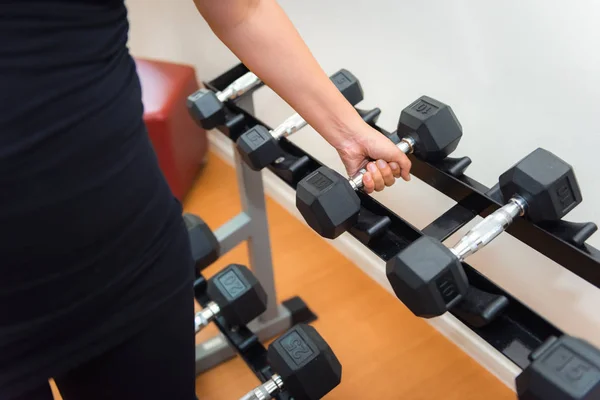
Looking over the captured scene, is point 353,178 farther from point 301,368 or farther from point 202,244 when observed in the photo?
point 202,244

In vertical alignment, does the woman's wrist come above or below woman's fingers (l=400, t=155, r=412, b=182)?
above

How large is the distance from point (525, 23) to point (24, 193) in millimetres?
846

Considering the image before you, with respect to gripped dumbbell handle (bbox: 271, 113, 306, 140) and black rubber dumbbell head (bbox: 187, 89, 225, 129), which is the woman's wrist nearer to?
gripped dumbbell handle (bbox: 271, 113, 306, 140)

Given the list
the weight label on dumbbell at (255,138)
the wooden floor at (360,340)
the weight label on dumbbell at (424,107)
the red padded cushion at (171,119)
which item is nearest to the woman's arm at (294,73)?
the weight label on dumbbell at (424,107)

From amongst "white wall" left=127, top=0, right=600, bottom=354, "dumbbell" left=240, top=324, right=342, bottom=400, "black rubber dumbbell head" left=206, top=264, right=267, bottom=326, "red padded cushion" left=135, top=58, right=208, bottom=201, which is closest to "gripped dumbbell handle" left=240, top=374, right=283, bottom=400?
"dumbbell" left=240, top=324, right=342, bottom=400

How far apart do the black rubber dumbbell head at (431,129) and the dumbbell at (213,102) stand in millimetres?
361

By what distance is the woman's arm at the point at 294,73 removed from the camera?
0.69 meters

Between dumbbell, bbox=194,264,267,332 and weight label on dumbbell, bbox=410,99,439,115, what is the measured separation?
451mm

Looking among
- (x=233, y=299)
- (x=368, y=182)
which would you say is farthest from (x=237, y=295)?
(x=368, y=182)

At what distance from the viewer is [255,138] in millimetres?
995

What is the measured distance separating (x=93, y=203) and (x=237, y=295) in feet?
1.79

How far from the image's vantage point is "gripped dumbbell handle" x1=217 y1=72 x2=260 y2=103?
112 cm

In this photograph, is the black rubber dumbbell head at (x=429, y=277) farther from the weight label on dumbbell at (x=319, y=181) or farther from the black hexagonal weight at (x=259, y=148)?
the black hexagonal weight at (x=259, y=148)

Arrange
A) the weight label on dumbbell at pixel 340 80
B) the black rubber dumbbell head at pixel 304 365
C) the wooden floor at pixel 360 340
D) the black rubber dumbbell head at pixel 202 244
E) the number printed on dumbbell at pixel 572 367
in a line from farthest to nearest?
1. the wooden floor at pixel 360 340
2. the black rubber dumbbell head at pixel 202 244
3. the weight label on dumbbell at pixel 340 80
4. the black rubber dumbbell head at pixel 304 365
5. the number printed on dumbbell at pixel 572 367
